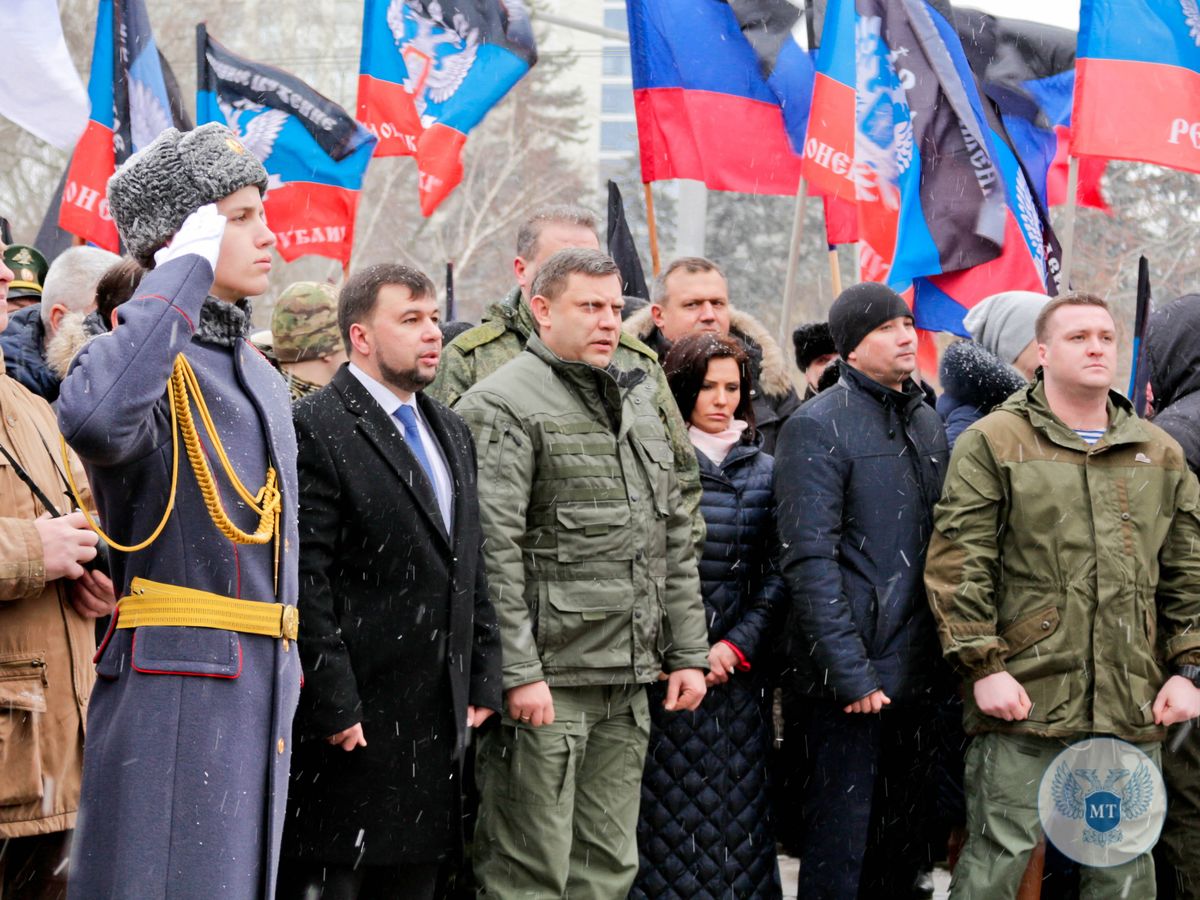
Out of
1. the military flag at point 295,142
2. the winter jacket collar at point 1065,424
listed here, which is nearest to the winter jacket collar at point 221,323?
the winter jacket collar at point 1065,424

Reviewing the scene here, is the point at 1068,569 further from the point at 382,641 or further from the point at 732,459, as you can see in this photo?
the point at 382,641

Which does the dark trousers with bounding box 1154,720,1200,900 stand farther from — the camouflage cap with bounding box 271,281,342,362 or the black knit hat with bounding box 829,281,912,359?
the camouflage cap with bounding box 271,281,342,362

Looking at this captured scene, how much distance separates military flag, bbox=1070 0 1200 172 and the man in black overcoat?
4332mm

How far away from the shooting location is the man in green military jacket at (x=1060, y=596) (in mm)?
5559

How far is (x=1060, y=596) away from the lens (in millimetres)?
5594

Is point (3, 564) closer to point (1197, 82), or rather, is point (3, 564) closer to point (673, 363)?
point (673, 363)

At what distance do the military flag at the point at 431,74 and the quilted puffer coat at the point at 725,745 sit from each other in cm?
403

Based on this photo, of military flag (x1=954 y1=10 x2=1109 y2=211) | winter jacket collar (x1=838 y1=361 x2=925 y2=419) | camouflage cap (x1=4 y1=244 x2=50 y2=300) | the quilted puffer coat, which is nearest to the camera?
the quilted puffer coat

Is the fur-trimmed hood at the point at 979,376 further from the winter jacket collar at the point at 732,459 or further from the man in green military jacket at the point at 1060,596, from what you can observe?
the winter jacket collar at the point at 732,459

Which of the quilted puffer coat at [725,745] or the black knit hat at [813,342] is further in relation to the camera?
the black knit hat at [813,342]

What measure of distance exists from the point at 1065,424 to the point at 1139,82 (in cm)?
290

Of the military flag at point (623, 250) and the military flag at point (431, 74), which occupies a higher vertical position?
the military flag at point (431, 74)

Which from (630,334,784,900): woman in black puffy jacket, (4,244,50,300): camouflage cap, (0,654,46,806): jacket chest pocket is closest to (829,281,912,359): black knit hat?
(630,334,784,900): woman in black puffy jacket

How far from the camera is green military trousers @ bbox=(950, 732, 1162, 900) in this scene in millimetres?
5555
